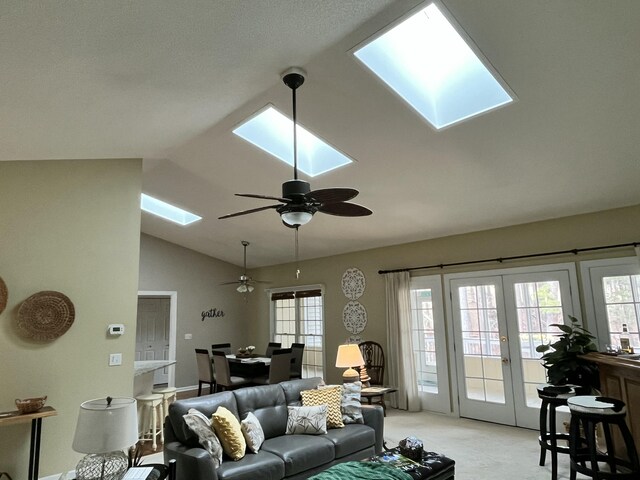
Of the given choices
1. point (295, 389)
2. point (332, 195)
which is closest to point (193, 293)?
point (295, 389)

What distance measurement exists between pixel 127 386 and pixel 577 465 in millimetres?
4307

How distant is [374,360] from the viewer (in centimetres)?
677

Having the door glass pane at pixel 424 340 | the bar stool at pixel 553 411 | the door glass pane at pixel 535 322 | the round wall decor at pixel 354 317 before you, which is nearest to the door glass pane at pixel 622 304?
the door glass pane at pixel 535 322

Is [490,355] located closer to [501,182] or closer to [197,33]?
[501,182]

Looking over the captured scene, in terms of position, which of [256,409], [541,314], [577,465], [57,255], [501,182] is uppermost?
[501,182]

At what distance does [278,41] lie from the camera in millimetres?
2674

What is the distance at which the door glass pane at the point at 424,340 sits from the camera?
6211 millimetres

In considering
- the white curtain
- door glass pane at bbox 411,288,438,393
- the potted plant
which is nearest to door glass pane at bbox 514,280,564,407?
the potted plant

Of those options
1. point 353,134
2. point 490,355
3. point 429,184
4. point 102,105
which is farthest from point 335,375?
point 102,105

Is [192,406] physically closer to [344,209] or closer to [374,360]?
[344,209]

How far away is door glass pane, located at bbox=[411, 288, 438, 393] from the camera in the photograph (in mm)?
6211

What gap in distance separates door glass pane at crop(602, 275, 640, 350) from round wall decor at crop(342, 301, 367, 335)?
367 centimetres

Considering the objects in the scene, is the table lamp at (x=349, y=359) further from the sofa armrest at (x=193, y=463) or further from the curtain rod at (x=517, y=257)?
the curtain rod at (x=517, y=257)

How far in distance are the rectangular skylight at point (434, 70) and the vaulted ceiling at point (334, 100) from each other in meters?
0.11
